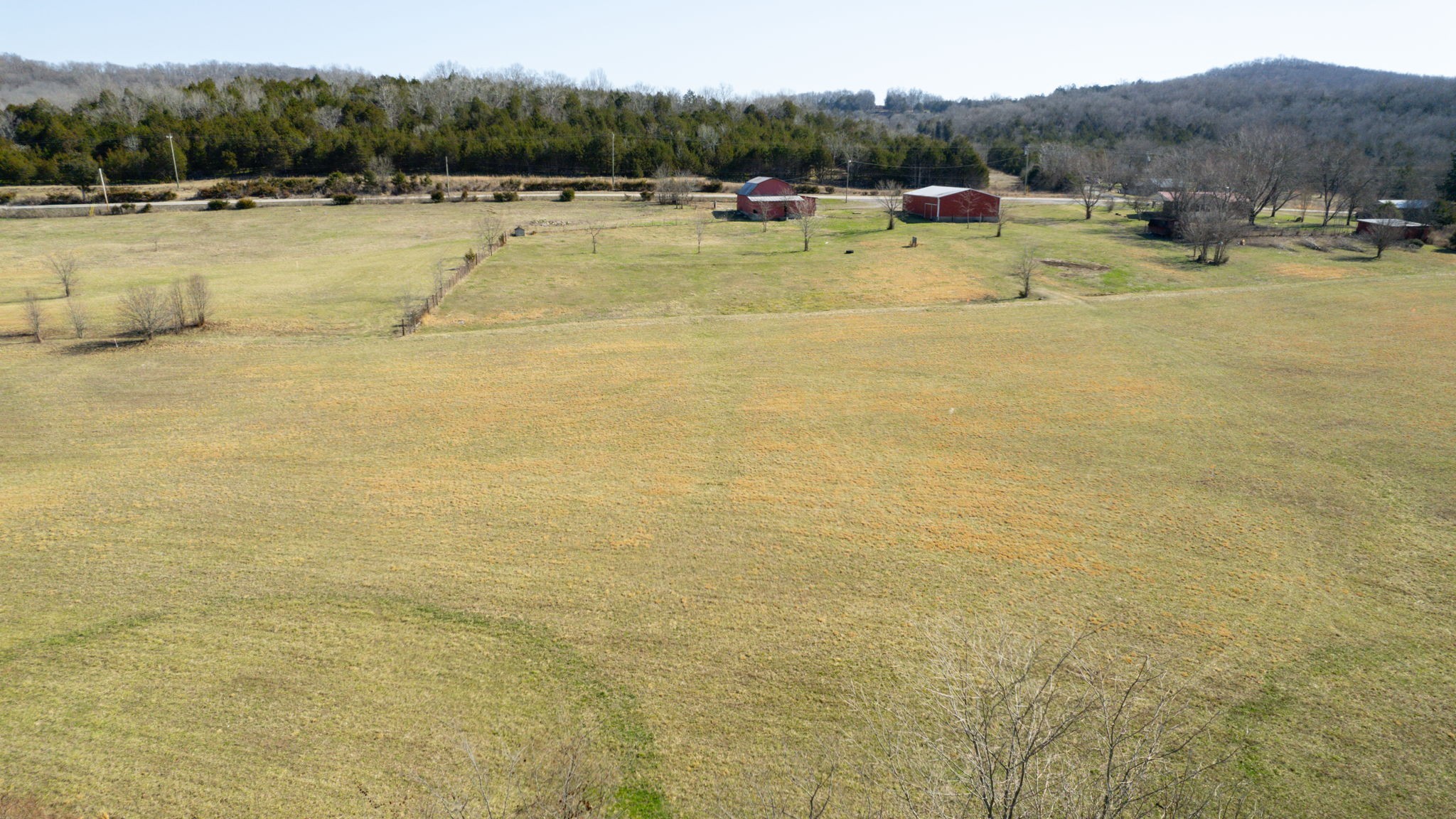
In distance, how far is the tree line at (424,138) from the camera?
4200 inches

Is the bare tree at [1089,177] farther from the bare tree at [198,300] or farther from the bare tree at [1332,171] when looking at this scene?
the bare tree at [198,300]

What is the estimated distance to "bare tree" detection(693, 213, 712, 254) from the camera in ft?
235

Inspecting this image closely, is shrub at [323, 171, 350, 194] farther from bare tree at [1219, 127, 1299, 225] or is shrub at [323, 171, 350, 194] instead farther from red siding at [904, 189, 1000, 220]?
bare tree at [1219, 127, 1299, 225]

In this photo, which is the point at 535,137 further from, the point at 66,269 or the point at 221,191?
the point at 66,269

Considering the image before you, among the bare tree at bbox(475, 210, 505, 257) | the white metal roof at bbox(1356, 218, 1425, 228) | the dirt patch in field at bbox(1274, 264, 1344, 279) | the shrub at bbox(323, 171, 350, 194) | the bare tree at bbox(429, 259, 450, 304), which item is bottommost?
the bare tree at bbox(429, 259, 450, 304)

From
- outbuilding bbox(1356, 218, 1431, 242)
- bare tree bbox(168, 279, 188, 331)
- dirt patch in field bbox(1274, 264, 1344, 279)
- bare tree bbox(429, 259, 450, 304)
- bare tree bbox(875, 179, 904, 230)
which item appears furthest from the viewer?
bare tree bbox(875, 179, 904, 230)

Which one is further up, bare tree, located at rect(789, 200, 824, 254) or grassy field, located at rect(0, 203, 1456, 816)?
bare tree, located at rect(789, 200, 824, 254)

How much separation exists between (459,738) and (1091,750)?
12234 mm

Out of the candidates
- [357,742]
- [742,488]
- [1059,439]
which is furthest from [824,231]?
[357,742]

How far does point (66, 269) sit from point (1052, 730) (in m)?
63.5

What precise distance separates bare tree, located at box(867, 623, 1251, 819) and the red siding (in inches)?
3064

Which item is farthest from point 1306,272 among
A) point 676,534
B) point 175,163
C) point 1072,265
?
point 175,163

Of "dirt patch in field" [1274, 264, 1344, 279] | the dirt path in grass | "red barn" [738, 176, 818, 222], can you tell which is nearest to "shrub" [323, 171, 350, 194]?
"red barn" [738, 176, 818, 222]

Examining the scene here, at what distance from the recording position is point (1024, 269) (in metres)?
56.4
